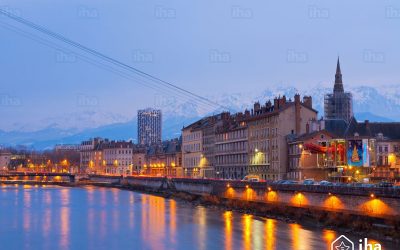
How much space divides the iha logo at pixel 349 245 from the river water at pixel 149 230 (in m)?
0.63

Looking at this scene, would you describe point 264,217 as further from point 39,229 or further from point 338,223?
point 39,229

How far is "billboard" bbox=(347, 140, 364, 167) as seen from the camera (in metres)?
80.9

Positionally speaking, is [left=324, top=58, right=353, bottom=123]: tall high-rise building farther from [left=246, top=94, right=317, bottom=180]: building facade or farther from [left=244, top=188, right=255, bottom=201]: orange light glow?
[left=244, top=188, right=255, bottom=201]: orange light glow

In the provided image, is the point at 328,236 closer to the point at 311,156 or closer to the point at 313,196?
the point at 313,196

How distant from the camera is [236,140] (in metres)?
119

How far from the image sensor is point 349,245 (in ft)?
152

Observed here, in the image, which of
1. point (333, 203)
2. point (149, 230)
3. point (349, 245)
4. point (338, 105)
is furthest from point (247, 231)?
point (338, 105)

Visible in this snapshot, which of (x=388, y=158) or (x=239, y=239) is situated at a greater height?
(x=388, y=158)

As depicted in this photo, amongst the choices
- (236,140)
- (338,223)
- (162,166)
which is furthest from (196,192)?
(162,166)

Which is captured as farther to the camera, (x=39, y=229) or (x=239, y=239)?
(x=39, y=229)

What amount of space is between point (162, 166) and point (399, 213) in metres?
137

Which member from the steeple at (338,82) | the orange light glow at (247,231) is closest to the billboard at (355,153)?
the orange light glow at (247,231)

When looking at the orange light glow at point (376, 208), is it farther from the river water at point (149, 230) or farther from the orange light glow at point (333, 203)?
the orange light glow at point (333, 203)

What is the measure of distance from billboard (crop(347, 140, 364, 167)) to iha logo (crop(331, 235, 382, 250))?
32936 millimetres
